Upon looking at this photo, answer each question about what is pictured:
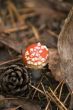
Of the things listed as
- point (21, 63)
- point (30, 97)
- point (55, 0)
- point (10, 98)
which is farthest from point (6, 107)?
point (55, 0)

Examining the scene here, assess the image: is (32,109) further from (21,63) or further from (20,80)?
(21,63)

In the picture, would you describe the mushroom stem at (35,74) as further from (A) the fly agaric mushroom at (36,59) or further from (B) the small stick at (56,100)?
(B) the small stick at (56,100)

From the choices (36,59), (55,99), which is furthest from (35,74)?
(55,99)

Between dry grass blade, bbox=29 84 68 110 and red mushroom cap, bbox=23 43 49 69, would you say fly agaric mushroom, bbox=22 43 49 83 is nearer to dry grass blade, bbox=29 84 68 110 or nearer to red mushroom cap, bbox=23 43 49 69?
red mushroom cap, bbox=23 43 49 69

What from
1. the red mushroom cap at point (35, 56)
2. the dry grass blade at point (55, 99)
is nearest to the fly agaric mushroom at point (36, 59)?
the red mushroom cap at point (35, 56)

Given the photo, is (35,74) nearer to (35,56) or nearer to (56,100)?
(35,56)

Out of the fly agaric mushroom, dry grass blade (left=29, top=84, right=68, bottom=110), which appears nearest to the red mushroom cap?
the fly agaric mushroom
